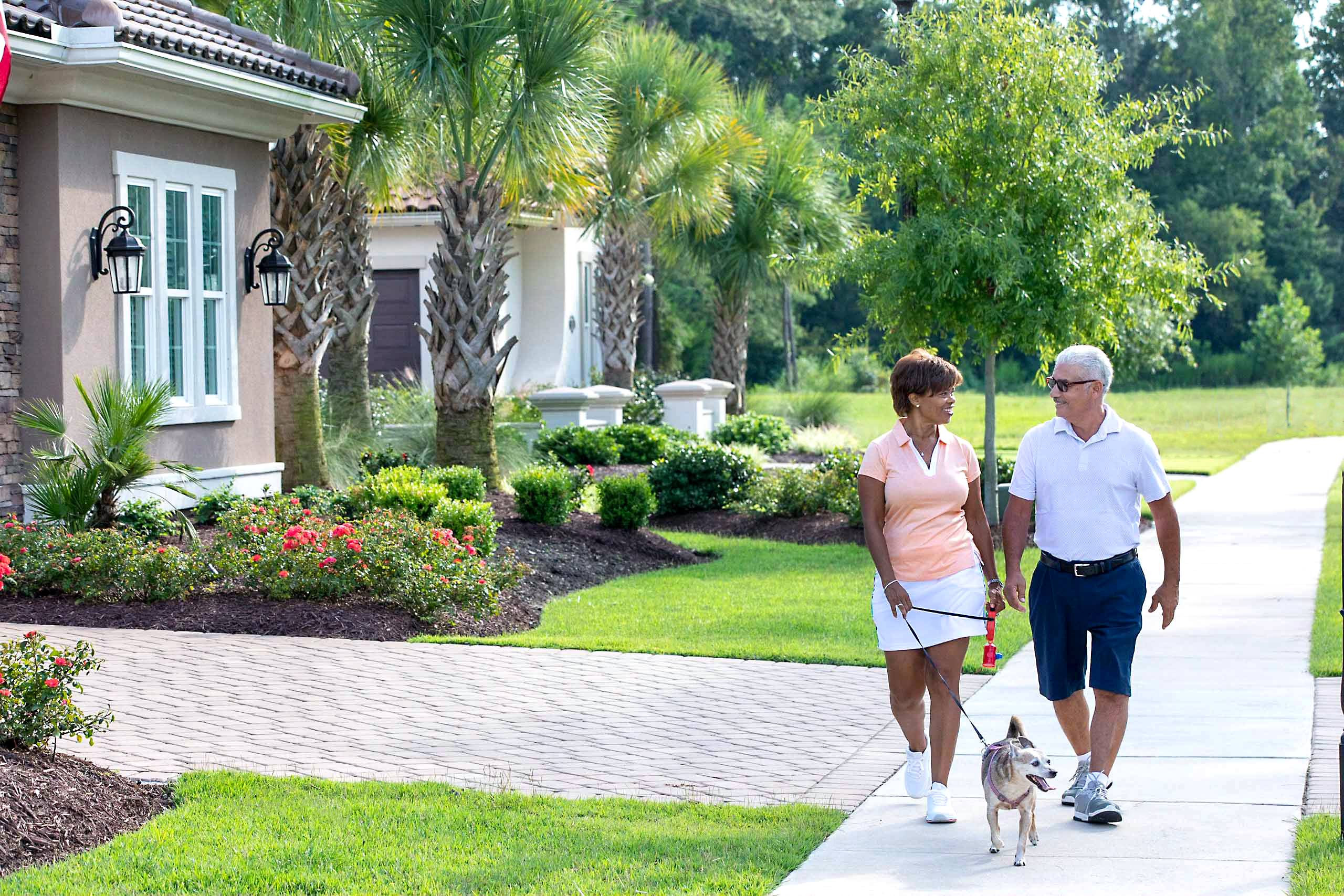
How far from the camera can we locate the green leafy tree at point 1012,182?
49.4 feet

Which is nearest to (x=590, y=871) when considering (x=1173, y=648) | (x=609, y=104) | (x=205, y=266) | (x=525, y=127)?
(x=1173, y=648)

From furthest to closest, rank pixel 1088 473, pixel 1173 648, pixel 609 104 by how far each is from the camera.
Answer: pixel 609 104 < pixel 1173 648 < pixel 1088 473

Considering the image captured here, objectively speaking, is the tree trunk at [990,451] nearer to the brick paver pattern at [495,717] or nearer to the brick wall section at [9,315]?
the brick paver pattern at [495,717]

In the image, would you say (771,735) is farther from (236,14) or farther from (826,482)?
(236,14)

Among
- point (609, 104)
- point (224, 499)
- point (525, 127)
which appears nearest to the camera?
point (224, 499)

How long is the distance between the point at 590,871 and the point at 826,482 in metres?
12.7

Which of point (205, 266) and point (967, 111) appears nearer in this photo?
point (205, 266)

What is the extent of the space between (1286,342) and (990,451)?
163 feet

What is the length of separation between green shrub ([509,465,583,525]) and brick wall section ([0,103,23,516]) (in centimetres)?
473

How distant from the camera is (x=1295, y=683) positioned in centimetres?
859

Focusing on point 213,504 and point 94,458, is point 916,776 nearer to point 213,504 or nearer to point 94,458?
point 94,458

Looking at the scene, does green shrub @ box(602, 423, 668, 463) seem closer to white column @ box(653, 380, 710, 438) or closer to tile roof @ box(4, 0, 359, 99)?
white column @ box(653, 380, 710, 438)

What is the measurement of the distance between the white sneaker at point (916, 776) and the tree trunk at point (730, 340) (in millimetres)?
25627

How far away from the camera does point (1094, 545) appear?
569 cm
